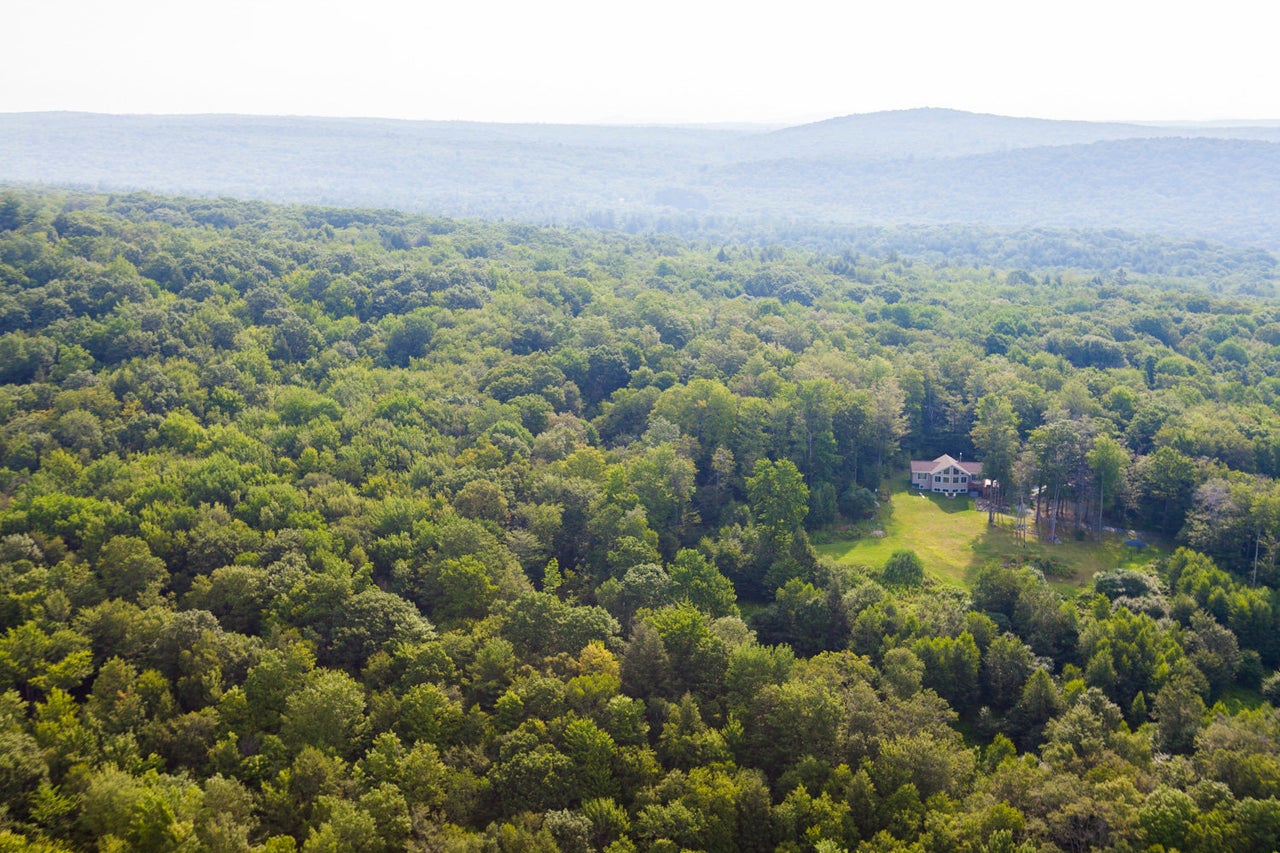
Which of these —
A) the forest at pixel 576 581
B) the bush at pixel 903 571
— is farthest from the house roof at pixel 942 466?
the bush at pixel 903 571

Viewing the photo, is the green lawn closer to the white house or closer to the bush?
the bush

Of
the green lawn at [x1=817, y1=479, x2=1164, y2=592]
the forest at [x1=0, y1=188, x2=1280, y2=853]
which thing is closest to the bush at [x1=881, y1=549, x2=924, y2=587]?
the forest at [x1=0, y1=188, x2=1280, y2=853]

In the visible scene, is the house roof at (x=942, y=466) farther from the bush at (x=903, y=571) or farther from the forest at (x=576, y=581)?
the bush at (x=903, y=571)

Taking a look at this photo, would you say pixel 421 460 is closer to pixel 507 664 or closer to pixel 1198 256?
pixel 507 664

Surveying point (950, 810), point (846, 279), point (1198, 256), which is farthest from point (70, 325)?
point (1198, 256)

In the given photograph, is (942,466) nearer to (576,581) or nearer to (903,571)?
(903,571)
